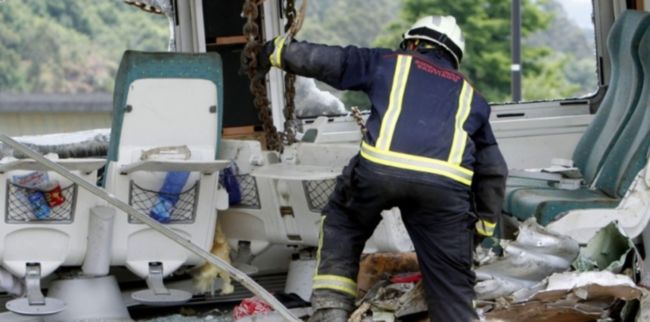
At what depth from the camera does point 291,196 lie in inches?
233

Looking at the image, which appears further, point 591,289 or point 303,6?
point 303,6

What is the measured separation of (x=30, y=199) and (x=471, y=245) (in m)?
1.90

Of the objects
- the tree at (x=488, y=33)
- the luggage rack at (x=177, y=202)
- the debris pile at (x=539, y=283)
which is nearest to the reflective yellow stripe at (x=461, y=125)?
the debris pile at (x=539, y=283)

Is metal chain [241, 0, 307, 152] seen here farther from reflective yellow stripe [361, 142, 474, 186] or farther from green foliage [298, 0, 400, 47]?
green foliage [298, 0, 400, 47]

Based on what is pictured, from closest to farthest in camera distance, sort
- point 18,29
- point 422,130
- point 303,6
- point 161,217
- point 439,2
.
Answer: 1. point 422,130
2. point 303,6
3. point 161,217
4. point 439,2
5. point 18,29

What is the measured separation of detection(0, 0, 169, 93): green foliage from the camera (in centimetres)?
2355

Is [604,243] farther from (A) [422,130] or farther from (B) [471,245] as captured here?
(A) [422,130]

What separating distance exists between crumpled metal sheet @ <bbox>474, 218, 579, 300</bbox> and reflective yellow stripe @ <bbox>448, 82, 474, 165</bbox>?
0.67 m

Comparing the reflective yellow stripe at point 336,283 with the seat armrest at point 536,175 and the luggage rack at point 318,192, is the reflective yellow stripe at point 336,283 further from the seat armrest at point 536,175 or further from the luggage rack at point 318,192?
the seat armrest at point 536,175

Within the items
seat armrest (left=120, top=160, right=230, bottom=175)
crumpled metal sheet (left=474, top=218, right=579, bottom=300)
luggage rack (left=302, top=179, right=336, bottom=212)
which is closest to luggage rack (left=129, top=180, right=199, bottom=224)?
seat armrest (left=120, top=160, right=230, bottom=175)

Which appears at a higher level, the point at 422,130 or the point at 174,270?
the point at 422,130

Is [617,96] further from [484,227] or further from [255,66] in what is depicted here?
→ [255,66]

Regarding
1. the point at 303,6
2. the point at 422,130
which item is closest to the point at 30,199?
the point at 303,6

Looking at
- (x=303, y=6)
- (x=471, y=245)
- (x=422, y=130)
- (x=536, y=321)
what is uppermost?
(x=303, y=6)
